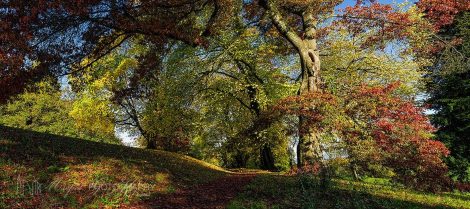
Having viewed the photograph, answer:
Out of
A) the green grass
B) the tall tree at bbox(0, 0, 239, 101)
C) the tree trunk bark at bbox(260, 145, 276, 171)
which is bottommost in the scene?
the green grass

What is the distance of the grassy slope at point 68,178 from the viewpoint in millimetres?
7887

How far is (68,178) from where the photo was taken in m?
9.59

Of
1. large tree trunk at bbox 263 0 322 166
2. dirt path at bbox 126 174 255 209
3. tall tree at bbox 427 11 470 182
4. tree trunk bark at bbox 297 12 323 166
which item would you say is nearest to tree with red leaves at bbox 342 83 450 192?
tree trunk bark at bbox 297 12 323 166

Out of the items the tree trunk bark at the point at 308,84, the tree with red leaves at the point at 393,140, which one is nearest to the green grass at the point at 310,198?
the tree with red leaves at the point at 393,140

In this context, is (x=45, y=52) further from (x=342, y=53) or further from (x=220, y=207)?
(x=342, y=53)


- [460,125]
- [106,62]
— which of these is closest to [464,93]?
[460,125]

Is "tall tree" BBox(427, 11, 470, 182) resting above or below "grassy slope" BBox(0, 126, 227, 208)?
above

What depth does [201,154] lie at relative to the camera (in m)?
35.6

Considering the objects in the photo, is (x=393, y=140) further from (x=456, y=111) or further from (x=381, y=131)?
(x=456, y=111)

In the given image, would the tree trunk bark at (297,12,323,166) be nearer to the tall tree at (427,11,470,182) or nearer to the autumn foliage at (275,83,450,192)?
the autumn foliage at (275,83,450,192)

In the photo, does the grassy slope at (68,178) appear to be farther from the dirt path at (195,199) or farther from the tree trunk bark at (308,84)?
the tree trunk bark at (308,84)

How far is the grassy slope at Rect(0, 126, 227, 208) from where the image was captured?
7887 millimetres

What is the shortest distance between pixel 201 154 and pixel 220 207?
2698 cm

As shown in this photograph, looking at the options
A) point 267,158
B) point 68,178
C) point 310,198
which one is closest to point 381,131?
point 310,198
